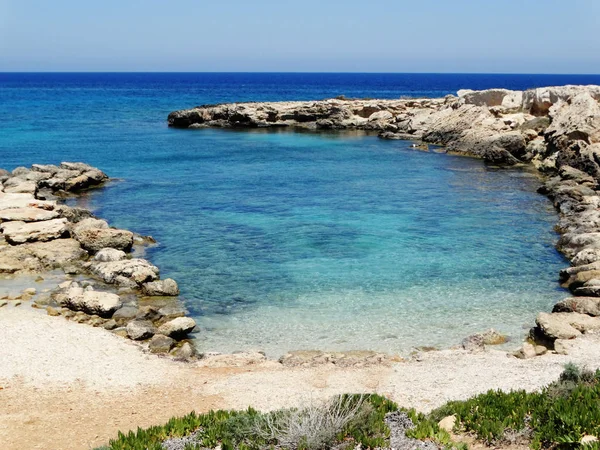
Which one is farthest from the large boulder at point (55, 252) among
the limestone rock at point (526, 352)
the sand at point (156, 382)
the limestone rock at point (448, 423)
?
the limestone rock at point (448, 423)

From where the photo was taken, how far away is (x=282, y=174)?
45875 mm

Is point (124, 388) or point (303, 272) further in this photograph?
point (303, 272)

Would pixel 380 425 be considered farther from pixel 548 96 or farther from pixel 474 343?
pixel 548 96

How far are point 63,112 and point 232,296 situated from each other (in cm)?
7928

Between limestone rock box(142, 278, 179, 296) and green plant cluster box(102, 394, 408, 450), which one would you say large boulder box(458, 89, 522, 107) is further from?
green plant cluster box(102, 394, 408, 450)

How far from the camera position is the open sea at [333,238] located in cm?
1959

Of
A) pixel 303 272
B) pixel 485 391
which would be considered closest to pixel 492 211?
pixel 303 272

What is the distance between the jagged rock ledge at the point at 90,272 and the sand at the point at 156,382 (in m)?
1.58

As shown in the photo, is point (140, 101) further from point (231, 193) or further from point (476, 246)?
point (476, 246)

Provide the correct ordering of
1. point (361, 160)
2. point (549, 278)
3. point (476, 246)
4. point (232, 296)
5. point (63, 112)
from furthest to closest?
point (63, 112) < point (361, 160) < point (476, 246) < point (549, 278) < point (232, 296)

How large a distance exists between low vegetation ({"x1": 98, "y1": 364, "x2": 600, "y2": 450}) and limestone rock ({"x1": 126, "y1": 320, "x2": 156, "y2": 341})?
22.2 ft

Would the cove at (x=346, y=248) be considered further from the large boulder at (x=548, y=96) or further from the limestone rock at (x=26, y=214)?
the large boulder at (x=548, y=96)

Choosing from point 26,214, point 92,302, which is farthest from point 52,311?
point 26,214

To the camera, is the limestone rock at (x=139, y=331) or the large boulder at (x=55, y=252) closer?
the limestone rock at (x=139, y=331)
